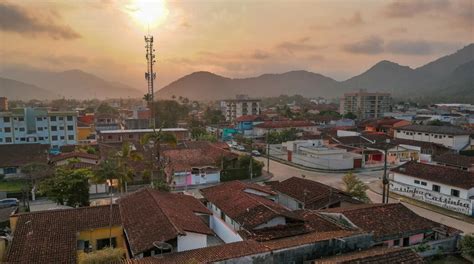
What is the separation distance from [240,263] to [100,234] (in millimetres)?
8065

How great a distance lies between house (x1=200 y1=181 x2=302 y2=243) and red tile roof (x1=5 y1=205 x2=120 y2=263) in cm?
605

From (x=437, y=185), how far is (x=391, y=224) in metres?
12.2

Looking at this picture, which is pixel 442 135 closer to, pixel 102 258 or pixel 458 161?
pixel 458 161

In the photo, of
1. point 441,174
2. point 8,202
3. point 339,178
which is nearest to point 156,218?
point 8,202

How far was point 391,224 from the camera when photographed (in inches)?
749

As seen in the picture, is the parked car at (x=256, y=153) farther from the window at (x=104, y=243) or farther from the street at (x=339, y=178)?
the window at (x=104, y=243)

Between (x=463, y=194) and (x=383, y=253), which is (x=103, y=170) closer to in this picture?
(x=383, y=253)

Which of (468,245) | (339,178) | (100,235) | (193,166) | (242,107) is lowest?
(339,178)

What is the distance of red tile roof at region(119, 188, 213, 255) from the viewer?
15.6 meters

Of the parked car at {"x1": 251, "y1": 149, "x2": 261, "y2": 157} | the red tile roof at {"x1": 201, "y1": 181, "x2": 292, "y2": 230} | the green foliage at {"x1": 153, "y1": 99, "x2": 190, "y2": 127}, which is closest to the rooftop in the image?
the parked car at {"x1": 251, "y1": 149, "x2": 261, "y2": 157}

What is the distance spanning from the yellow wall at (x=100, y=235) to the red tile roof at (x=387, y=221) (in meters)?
12.0

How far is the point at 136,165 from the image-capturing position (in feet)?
122

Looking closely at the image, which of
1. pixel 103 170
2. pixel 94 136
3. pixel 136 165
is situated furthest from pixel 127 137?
pixel 103 170

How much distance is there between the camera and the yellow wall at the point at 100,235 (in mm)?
16766
